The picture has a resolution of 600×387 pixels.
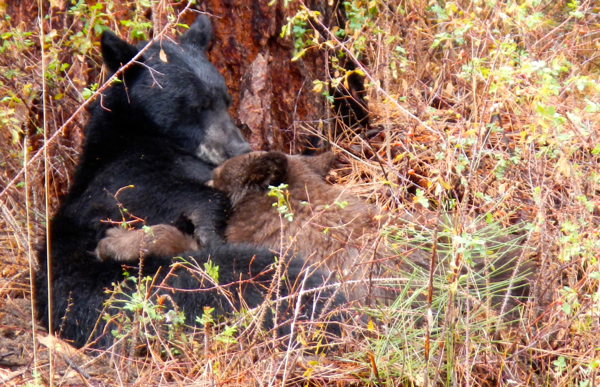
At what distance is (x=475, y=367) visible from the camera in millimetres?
3074

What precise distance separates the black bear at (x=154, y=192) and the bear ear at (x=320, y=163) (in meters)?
0.60

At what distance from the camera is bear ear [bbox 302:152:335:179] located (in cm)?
453

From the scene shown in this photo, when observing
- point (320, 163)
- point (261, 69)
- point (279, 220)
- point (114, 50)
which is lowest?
point (279, 220)

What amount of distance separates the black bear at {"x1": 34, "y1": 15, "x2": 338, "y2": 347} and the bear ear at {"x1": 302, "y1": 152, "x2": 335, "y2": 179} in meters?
0.60

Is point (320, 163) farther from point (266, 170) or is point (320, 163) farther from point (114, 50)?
point (114, 50)

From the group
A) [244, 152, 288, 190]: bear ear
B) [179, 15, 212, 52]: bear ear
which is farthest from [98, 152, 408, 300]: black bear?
[179, 15, 212, 52]: bear ear

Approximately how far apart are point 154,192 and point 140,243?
494 mm

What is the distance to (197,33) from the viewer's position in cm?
499

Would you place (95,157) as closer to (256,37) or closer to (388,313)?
(256,37)

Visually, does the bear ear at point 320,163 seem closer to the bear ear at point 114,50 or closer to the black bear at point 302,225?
the black bear at point 302,225

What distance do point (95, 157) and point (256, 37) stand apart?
5.35ft

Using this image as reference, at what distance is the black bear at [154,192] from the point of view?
3.63m

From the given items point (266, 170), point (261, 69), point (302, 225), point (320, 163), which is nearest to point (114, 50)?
point (261, 69)

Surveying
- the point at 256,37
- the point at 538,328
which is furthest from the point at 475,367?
the point at 256,37
